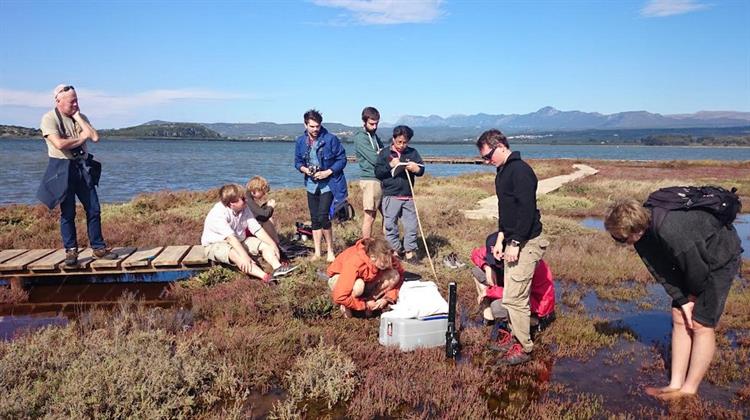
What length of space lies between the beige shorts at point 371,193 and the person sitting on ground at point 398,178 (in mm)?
144

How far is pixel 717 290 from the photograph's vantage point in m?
3.95

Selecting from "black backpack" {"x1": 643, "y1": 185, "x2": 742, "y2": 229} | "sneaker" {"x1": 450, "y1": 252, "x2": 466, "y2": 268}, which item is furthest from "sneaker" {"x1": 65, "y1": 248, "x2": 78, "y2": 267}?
"black backpack" {"x1": 643, "y1": 185, "x2": 742, "y2": 229}

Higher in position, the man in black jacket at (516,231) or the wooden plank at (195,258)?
the man in black jacket at (516,231)

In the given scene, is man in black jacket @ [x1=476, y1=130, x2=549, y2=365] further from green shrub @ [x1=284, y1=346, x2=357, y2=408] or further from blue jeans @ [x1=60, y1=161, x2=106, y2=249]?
blue jeans @ [x1=60, y1=161, x2=106, y2=249]

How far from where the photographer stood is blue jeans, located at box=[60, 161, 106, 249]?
6.75 m

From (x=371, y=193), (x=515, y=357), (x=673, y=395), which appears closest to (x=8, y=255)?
(x=371, y=193)

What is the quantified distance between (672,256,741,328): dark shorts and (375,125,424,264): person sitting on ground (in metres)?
4.45

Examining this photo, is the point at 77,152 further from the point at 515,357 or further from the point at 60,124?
the point at 515,357

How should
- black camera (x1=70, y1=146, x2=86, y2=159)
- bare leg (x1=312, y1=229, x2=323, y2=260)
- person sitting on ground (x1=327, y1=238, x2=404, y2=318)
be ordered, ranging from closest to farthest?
person sitting on ground (x1=327, y1=238, x2=404, y2=318) < black camera (x1=70, y1=146, x2=86, y2=159) < bare leg (x1=312, y1=229, x2=323, y2=260)

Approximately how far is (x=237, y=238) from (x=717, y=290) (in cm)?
613

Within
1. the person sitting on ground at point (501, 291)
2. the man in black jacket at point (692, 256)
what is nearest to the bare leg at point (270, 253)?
the person sitting on ground at point (501, 291)

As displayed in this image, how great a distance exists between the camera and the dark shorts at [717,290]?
12.9ft

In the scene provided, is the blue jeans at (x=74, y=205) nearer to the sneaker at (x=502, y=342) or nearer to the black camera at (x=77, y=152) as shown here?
the black camera at (x=77, y=152)

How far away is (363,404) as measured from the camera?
4.16 meters
